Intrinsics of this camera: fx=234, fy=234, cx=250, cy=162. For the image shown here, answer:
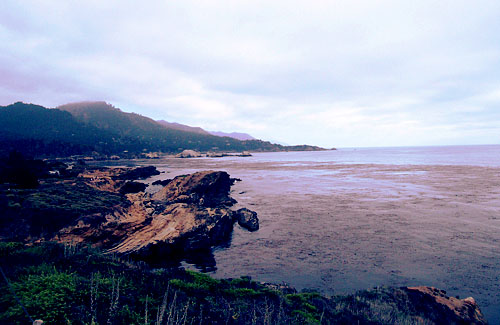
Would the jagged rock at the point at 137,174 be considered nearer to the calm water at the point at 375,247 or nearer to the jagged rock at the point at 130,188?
the jagged rock at the point at 130,188

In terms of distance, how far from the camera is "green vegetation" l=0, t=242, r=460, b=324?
608cm

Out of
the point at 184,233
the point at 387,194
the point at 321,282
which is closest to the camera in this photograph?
the point at 321,282

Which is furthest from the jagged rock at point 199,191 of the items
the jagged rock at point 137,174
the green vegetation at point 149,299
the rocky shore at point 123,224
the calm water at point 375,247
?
the jagged rock at point 137,174

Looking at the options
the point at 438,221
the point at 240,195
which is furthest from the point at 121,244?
the point at 438,221

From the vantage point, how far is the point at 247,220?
21.4m

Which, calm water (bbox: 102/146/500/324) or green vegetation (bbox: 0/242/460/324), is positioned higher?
green vegetation (bbox: 0/242/460/324)

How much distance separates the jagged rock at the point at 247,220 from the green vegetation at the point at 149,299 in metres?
9.36

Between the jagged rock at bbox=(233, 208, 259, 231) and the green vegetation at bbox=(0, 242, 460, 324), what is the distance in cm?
936

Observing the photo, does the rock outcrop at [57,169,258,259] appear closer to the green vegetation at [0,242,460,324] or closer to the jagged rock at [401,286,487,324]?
the green vegetation at [0,242,460,324]

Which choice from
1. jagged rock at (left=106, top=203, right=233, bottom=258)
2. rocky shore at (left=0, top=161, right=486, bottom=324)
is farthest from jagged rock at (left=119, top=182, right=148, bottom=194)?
jagged rock at (left=106, top=203, right=233, bottom=258)

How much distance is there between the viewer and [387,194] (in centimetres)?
3303

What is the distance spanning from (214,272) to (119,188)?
27.4 metres

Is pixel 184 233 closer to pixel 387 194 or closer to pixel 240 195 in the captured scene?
pixel 240 195

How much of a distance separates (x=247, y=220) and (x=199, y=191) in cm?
1305
